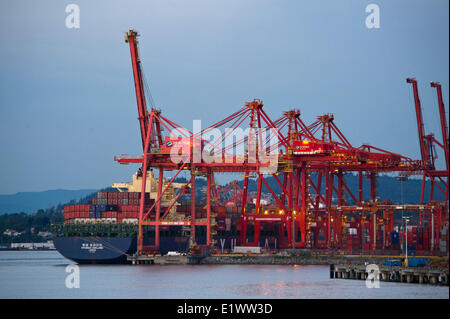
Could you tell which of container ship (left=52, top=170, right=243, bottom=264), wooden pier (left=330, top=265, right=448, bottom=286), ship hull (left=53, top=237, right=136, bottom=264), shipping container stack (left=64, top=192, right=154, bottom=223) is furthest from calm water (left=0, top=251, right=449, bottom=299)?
shipping container stack (left=64, top=192, right=154, bottom=223)

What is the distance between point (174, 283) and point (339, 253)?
122 feet

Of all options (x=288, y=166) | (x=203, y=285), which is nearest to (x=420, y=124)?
(x=288, y=166)

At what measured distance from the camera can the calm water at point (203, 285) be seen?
67.9m

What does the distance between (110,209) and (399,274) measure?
47279mm

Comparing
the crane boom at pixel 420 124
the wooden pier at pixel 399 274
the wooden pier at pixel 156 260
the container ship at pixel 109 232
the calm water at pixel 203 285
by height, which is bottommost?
the calm water at pixel 203 285

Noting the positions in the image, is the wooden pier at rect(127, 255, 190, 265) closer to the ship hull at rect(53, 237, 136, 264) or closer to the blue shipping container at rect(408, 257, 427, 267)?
the ship hull at rect(53, 237, 136, 264)

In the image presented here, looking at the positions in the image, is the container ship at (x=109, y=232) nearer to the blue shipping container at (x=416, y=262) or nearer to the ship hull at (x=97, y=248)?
the ship hull at (x=97, y=248)

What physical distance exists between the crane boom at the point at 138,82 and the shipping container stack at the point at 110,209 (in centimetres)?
736

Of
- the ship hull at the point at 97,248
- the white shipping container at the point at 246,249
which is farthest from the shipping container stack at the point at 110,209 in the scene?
the white shipping container at the point at 246,249

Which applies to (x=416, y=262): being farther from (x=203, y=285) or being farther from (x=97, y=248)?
(x=97, y=248)

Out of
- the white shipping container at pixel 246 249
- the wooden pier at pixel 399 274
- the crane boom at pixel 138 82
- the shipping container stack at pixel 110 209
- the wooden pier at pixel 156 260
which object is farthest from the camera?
the white shipping container at pixel 246 249

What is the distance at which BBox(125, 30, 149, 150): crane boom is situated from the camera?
362 feet

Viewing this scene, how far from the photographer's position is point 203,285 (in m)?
76.2
